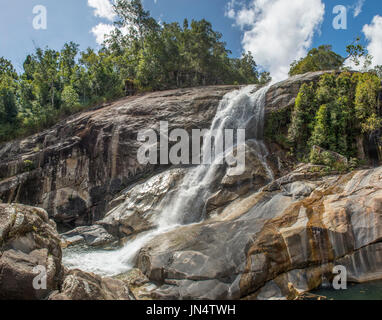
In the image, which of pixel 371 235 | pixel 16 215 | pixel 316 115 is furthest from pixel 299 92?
pixel 16 215

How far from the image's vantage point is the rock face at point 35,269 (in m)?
5.02

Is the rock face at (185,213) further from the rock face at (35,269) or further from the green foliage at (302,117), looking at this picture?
the green foliage at (302,117)

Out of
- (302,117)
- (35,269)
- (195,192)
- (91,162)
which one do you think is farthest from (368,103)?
(91,162)

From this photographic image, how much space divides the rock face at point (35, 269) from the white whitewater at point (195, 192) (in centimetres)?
391

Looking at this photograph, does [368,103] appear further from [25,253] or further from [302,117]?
[25,253]

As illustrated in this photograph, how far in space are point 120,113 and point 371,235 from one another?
1920cm

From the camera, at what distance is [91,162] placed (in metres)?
19.9

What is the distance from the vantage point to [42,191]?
1961 centimetres

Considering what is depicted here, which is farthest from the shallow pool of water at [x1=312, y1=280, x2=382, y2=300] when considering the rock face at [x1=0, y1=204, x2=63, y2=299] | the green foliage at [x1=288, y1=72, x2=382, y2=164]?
the rock face at [x1=0, y1=204, x2=63, y2=299]

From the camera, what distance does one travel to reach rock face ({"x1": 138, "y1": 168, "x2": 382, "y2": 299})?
757cm

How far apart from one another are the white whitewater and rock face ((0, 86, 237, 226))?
1.58 metres

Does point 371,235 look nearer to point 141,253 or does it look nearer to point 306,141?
point 141,253

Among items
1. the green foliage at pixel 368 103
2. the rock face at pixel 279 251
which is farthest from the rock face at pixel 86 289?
the green foliage at pixel 368 103
